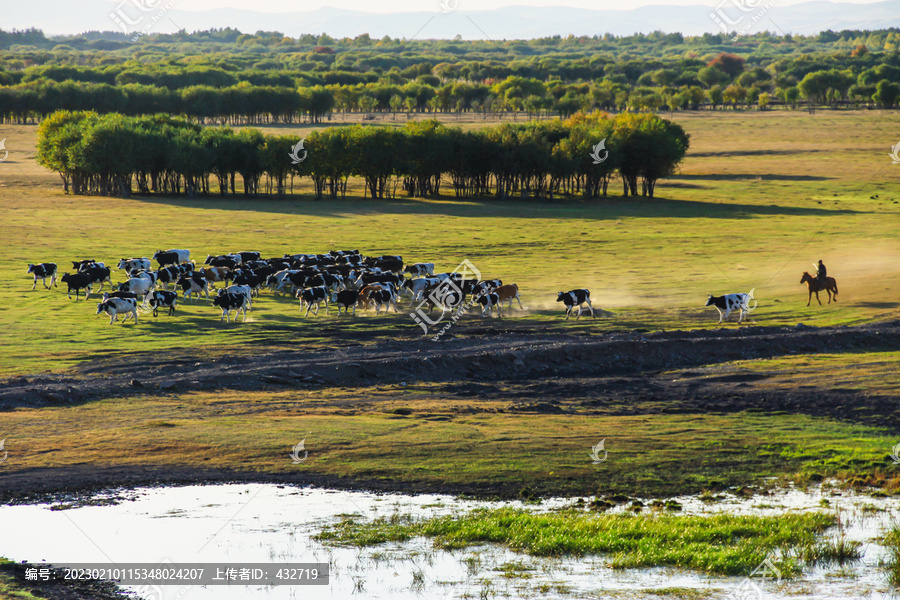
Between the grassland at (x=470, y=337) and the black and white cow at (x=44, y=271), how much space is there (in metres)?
0.90

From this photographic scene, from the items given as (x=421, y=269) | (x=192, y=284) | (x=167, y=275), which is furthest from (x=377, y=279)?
(x=167, y=275)

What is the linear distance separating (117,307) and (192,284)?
5.00 meters

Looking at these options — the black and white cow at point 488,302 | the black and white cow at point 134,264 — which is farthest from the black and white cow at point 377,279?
the black and white cow at point 134,264

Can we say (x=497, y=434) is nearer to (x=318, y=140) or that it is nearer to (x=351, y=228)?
(x=351, y=228)

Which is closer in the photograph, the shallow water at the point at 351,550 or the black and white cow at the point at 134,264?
the shallow water at the point at 351,550

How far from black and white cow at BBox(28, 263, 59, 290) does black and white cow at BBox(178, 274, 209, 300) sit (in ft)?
22.6

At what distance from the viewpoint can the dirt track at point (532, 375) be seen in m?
22.2

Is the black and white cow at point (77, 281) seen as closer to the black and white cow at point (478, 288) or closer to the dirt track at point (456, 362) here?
the dirt track at point (456, 362)

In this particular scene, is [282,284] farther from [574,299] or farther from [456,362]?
[456,362]

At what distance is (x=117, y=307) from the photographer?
31.2m

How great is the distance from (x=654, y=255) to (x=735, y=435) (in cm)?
3333

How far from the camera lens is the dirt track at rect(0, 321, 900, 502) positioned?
2220 cm

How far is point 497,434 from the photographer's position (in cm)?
2020

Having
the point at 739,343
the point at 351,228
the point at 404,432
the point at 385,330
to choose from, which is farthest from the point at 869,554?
the point at 351,228
